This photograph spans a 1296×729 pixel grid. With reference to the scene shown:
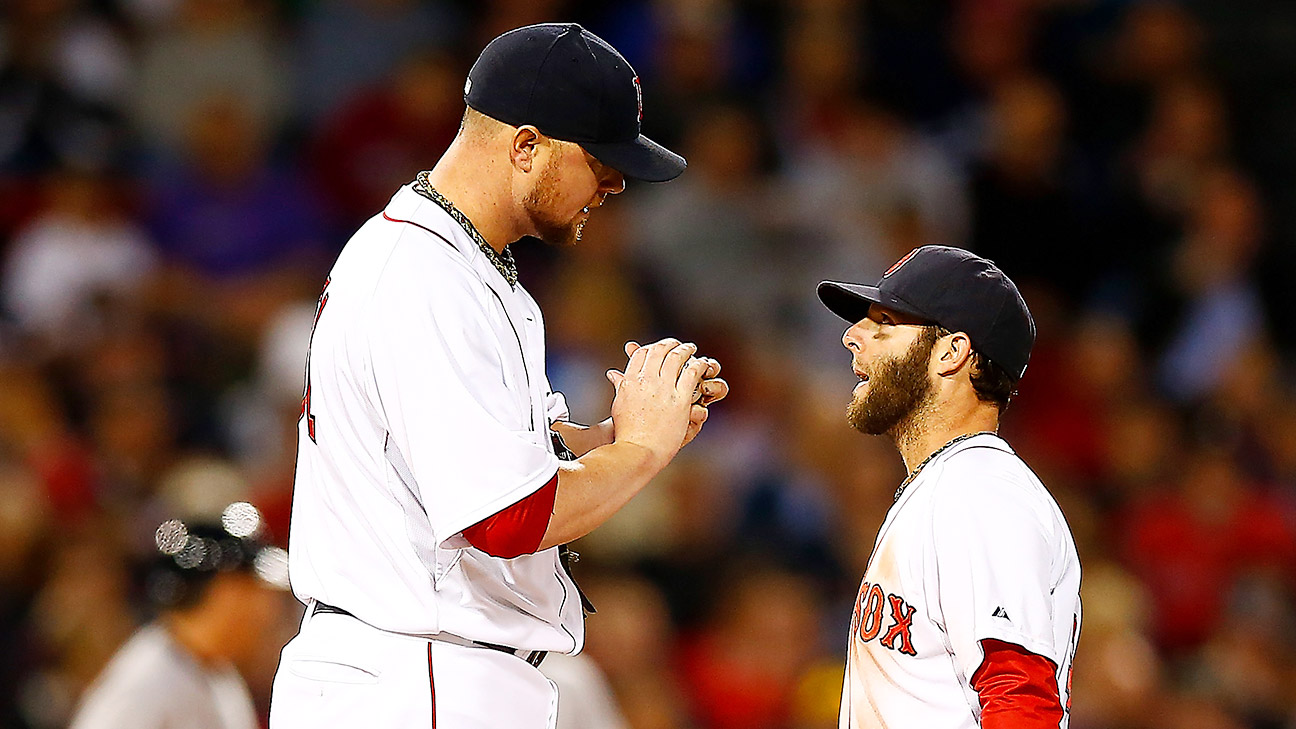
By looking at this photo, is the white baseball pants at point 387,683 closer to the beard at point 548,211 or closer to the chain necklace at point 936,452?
the beard at point 548,211

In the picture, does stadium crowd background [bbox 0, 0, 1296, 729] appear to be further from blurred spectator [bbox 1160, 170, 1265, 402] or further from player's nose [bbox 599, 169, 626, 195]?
player's nose [bbox 599, 169, 626, 195]

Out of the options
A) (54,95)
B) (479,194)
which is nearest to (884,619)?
(479,194)

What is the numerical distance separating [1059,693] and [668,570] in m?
4.65

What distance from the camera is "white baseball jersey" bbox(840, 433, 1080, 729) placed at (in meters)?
3.37

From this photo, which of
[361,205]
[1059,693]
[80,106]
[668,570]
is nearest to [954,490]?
[1059,693]

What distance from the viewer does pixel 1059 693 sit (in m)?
3.38

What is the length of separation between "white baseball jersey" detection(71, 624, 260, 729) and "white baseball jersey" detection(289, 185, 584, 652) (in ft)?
6.61

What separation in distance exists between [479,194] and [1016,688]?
144 centimetres

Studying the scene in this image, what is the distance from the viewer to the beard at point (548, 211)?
3.47 meters

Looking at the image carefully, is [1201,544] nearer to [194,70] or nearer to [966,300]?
[966,300]

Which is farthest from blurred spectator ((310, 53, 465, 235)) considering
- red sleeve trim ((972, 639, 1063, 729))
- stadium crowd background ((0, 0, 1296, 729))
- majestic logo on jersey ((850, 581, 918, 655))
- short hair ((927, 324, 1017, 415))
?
red sleeve trim ((972, 639, 1063, 729))

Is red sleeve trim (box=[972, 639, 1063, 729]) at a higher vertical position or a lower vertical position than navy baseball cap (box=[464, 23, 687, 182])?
lower

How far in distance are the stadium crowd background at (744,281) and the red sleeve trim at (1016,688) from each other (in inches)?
155

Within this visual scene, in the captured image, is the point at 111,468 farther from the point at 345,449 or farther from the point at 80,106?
the point at 345,449
